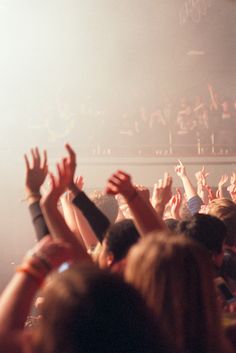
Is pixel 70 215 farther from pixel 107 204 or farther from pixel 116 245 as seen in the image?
pixel 116 245

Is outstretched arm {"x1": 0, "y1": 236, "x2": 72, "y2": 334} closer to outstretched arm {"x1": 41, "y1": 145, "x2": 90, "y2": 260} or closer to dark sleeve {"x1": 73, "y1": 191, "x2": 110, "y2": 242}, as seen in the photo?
outstretched arm {"x1": 41, "y1": 145, "x2": 90, "y2": 260}

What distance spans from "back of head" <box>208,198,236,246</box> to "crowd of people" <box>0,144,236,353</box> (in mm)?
518

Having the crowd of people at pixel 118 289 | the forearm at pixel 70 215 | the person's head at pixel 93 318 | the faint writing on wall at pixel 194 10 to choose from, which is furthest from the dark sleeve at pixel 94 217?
the faint writing on wall at pixel 194 10

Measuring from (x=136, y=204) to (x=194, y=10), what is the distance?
6.89 metres

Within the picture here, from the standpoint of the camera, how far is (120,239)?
2.01m

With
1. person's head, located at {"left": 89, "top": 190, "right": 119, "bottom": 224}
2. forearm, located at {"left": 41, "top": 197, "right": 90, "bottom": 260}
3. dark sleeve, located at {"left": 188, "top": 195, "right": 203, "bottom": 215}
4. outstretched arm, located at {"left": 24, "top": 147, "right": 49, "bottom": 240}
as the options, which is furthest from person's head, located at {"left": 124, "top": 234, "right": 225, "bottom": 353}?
dark sleeve, located at {"left": 188, "top": 195, "right": 203, "bottom": 215}

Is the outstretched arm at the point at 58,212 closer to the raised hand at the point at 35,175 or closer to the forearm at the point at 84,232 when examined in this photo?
the raised hand at the point at 35,175

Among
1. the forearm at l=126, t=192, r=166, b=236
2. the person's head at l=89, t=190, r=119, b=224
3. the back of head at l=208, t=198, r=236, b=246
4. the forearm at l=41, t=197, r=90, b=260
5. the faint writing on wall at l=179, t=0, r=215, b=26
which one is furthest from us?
the faint writing on wall at l=179, t=0, r=215, b=26

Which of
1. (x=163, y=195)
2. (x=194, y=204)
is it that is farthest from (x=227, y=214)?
(x=194, y=204)

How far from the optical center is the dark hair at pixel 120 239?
6.49ft

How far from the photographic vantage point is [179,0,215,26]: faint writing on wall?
326 inches

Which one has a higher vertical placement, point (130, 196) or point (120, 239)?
point (130, 196)

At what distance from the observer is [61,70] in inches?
315

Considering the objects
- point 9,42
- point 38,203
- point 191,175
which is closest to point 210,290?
point 38,203
